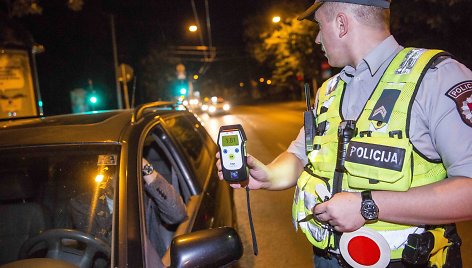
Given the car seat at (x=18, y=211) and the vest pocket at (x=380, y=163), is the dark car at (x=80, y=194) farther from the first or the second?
the vest pocket at (x=380, y=163)

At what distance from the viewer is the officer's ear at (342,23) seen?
1.75 metres

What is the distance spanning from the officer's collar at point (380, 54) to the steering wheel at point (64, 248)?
1437 mm

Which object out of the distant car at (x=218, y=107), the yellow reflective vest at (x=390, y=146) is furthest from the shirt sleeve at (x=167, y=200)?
the distant car at (x=218, y=107)

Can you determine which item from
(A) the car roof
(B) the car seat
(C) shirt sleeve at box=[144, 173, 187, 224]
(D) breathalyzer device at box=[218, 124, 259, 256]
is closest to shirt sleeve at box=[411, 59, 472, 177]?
(D) breathalyzer device at box=[218, 124, 259, 256]

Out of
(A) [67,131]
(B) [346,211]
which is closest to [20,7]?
(A) [67,131]

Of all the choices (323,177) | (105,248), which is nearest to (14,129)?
(105,248)

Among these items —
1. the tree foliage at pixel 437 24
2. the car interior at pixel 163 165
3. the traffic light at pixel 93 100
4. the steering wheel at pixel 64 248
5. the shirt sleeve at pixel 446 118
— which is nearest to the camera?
the shirt sleeve at pixel 446 118

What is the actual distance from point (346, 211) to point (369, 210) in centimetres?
8

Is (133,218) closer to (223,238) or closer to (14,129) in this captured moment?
(223,238)

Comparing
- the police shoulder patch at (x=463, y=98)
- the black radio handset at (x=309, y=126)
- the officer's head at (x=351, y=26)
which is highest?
the officer's head at (x=351, y=26)

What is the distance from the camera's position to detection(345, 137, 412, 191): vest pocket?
4.75ft

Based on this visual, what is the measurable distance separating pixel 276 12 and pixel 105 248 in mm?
29303

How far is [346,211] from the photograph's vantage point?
149 centimetres

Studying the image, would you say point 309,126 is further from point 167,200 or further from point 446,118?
point 167,200
